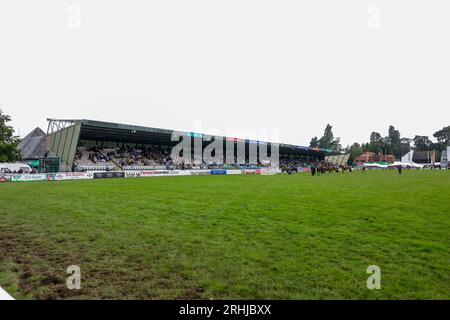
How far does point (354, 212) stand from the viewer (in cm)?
900

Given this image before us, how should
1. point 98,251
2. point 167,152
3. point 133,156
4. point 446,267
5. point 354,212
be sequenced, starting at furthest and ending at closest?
point 167,152
point 133,156
point 354,212
point 98,251
point 446,267

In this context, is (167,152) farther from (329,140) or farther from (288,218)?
(329,140)

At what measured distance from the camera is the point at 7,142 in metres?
43.4

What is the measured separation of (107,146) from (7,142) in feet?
46.9

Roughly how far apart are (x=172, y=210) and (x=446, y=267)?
24.9ft

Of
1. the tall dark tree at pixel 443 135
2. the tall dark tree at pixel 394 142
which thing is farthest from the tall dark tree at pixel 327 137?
the tall dark tree at pixel 443 135

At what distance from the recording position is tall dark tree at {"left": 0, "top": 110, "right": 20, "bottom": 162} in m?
42.2

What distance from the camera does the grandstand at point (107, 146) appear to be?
36.9 meters

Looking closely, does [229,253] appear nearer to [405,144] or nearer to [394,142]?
[394,142]

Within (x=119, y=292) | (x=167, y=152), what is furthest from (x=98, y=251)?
(x=167, y=152)

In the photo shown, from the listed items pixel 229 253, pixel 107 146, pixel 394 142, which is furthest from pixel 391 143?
pixel 229 253

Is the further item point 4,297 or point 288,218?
point 288,218

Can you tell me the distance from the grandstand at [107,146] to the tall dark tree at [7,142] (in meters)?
4.28
